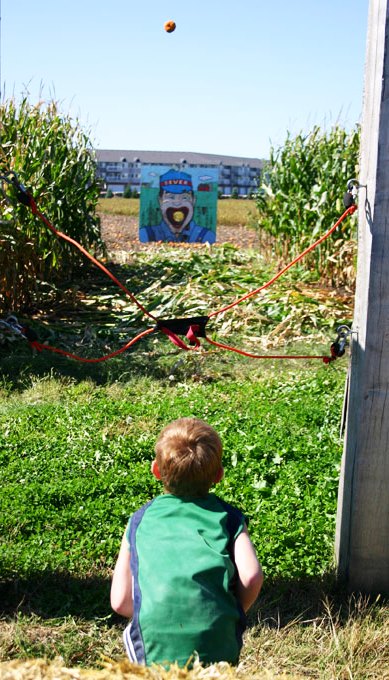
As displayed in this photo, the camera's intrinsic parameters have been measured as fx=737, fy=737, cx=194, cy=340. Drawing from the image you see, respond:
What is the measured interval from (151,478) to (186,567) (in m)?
2.45

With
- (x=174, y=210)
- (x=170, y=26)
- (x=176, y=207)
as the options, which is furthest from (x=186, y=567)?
(x=176, y=207)

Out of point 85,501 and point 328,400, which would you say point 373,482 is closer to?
point 85,501

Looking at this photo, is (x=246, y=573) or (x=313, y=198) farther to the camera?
(x=313, y=198)

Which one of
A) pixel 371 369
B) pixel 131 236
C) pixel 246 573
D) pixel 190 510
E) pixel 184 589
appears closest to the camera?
pixel 184 589

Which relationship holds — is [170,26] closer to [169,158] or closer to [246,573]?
[246,573]

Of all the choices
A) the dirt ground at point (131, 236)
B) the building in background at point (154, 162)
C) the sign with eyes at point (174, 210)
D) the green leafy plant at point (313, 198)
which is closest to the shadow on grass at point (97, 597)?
the green leafy plant at point (313, 198)

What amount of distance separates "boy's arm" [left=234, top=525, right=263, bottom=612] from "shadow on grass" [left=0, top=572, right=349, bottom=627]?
1087 mm

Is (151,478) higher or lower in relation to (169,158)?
lower

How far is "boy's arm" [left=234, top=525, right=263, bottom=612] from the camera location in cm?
218

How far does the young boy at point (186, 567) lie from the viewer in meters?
2.04

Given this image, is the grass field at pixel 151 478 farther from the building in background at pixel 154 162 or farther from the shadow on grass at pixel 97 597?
the building in background at pixel 154 162

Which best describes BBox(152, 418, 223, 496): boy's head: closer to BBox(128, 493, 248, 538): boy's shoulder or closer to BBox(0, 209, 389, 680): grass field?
BBox(128, 493, 248, 538): boy's shoulder

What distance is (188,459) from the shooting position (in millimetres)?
2307

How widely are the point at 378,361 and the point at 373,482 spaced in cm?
55
